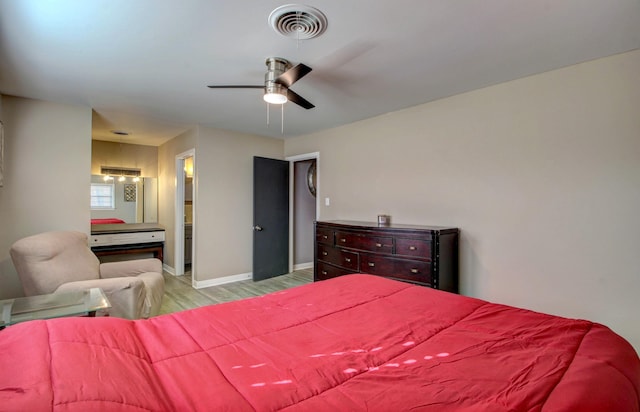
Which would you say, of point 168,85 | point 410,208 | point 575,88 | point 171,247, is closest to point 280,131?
point 168,85

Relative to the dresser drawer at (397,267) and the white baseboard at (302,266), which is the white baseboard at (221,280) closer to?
the white baseboard at (302,266)

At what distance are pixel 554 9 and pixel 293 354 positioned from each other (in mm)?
2374

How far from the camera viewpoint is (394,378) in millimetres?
990

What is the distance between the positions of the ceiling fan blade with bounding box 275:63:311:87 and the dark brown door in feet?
9.22

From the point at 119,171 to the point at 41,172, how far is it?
2.31 m

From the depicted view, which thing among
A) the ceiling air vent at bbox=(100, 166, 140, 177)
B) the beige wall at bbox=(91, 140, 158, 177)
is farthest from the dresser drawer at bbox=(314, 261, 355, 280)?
the ceiling air vent at bbox=(100, 166, 140, 177)

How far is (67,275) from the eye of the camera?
8.71 feet

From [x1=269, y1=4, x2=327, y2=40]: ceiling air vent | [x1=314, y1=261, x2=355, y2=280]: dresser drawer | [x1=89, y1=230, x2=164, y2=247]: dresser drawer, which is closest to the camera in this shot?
Answer: [x1=269, y1=4, x2=327, y2=40]: ceiling air vent

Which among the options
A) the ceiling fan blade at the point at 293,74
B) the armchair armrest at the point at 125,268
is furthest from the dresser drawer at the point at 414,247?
the armchair armrest at the point at 125,268

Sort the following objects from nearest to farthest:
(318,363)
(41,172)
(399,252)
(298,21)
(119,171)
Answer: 1. (318,363)
2. (298,21)
3. (399,252)
4. (41,172)
5. (119,171)

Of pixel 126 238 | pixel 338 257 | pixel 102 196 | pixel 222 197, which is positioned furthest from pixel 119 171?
pixel 338 257

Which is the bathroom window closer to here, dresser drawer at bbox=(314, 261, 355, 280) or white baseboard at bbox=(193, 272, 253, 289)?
white baseboard at bbox=(193, 272, 253, 289)

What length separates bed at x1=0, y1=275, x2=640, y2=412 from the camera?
0.82m

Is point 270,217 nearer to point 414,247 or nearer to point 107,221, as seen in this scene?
point 414,247
